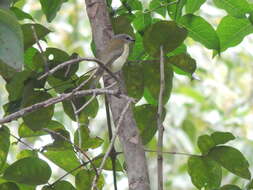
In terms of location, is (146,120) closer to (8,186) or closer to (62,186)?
(62,186)

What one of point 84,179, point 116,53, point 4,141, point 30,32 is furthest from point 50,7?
point 84,179

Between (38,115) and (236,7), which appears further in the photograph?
(236,7)

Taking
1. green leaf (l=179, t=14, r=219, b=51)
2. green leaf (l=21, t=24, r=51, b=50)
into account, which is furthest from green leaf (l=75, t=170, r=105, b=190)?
green leaf (l=179, t=14, r=219, b=51)

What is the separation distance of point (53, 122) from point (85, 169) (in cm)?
19

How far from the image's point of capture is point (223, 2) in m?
1.66

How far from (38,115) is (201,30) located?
60cm

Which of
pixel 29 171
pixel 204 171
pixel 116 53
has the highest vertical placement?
pixel 116 53

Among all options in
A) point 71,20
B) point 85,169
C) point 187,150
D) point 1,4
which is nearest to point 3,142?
point 85,169

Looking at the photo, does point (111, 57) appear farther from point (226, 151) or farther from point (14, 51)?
point (14, 51)

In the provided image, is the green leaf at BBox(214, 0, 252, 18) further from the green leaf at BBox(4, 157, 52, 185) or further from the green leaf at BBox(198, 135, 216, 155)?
the green leaf at BBox(4, 157, 52, 185)

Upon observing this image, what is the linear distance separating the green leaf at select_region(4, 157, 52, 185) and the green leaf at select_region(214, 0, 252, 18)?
769 mm

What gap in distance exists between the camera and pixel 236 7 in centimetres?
165

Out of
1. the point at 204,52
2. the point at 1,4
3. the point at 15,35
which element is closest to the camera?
the point at 15,35

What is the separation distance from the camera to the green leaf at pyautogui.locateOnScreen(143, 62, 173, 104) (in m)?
1.58
